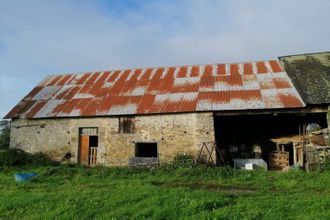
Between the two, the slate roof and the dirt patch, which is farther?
the slate roof

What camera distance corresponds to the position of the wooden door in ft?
59.7

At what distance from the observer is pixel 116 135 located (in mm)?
17578

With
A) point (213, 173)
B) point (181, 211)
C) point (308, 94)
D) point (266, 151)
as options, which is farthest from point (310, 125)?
point (181, 211)

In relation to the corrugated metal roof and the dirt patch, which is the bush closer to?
the corrugated metal roof

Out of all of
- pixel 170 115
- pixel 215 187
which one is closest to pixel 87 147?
pixel 170 115

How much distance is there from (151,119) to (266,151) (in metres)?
6.35

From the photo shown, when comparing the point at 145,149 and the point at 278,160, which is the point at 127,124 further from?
the point at 278,160

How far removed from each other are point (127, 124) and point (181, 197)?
9.51 metres

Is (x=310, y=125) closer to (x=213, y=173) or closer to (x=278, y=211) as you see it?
(x=213, y=173)

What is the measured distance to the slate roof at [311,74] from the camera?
1633 cm

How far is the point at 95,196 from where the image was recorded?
9.37 meters

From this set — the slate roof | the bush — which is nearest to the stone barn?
the slate roof

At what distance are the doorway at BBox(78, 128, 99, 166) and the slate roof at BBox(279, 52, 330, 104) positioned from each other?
1064cm

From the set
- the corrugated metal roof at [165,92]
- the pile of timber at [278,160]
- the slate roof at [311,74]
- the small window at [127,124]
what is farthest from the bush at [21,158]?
the slate roof at [311,74]
